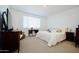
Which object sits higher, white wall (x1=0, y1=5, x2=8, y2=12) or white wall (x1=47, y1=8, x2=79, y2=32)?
white wall (x1=0, y1=5, x2=8, y2=12)

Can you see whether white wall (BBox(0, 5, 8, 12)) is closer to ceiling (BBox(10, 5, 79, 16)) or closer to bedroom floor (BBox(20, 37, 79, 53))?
ceiling (BBox(10, 5, 79, 16))

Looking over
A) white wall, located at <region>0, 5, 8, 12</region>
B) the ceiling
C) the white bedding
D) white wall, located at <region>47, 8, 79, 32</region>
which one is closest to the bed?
the white bedding

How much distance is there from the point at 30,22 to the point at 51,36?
623 mm

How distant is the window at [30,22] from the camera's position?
1951 millimetres

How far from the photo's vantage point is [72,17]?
6.27 feet

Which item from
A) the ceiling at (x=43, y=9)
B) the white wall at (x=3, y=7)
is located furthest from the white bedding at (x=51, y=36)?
the white wall at (x=3, y=7)

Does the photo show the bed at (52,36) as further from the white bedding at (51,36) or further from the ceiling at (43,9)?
the ceiling at (43,9)

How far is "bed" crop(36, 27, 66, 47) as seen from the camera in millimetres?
1956

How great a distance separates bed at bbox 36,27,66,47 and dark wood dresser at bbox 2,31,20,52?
1.68 ft

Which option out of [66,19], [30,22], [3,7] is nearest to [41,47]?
[30,22]

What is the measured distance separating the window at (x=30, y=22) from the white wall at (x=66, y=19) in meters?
0.27
